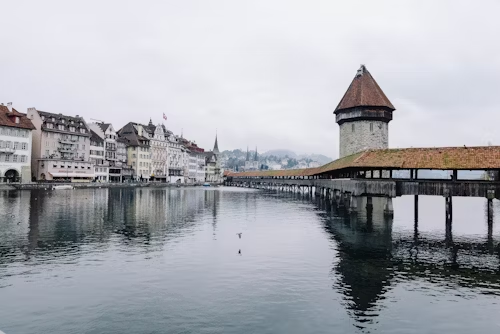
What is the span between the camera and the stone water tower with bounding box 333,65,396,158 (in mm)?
63438

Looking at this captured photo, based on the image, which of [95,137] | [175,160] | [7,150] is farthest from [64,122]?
[175,160]

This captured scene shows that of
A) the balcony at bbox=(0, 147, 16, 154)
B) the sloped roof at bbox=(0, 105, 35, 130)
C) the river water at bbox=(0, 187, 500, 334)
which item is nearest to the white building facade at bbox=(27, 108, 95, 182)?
the sloped roof at bbox=(0, 105, 35, 130)

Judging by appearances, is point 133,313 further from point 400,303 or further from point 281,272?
point 400,303

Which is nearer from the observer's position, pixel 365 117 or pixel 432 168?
pixel 432 168

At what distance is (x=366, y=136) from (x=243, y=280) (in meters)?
51.7

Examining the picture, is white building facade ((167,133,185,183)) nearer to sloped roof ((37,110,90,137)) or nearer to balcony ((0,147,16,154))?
sloped roof ((37,110,90,137))

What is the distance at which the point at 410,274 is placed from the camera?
17609 mm

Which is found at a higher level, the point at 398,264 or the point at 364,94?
the point at 364,94

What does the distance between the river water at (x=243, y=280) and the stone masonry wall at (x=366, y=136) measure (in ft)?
112

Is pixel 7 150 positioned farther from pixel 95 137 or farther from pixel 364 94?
pixel 364 94

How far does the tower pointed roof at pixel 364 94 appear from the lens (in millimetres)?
63656

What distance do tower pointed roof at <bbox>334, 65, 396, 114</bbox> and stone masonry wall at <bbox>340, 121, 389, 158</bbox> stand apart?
9.95ft

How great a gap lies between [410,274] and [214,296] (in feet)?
30.1

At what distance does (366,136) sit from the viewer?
63.4 metres
